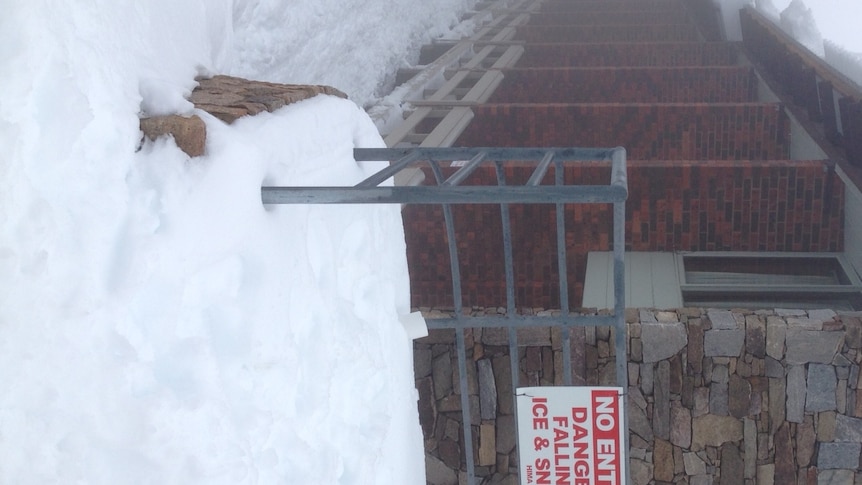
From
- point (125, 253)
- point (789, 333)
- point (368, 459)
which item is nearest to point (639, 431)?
point (789, 333)

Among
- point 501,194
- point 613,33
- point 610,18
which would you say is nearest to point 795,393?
point 501,194

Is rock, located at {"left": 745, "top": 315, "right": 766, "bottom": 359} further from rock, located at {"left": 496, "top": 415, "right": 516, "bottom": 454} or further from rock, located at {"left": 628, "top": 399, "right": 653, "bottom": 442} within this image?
rock, located at {"left": 496, "top": 415, "right": 516, "bottom": 454}

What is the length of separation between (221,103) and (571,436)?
1.34 meters

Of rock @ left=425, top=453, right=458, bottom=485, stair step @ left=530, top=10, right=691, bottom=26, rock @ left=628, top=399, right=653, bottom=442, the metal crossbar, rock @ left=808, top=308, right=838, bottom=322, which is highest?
the metal crossbar

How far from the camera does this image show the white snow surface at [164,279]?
1324 mm

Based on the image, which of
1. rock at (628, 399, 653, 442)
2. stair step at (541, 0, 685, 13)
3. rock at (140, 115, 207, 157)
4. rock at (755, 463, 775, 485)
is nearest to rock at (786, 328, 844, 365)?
rock at (755, 463, 775, 485)

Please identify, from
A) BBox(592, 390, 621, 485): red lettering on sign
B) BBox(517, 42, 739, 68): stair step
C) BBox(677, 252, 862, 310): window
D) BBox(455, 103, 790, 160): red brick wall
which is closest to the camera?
BBox(592, 390, 621, 485): red lettering on sign

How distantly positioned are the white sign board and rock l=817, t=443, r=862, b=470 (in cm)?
181

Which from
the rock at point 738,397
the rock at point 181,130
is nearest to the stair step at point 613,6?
the rock at point 738,397

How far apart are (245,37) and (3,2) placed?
3732 millimetres

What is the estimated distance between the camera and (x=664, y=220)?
208 inches

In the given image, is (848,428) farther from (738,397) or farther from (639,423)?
(639,423)

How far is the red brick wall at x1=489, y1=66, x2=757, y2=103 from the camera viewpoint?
329 inches

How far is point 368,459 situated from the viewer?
7.22ft
